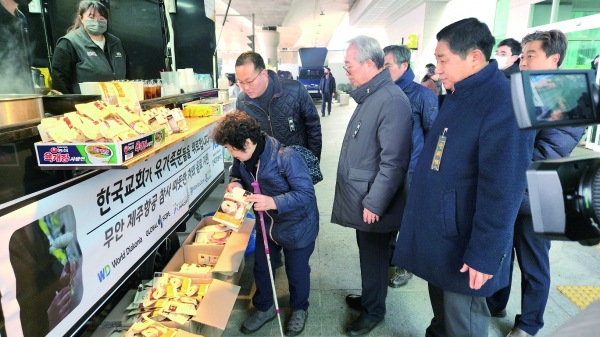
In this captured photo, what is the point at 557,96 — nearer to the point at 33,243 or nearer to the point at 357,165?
the point at 357,165

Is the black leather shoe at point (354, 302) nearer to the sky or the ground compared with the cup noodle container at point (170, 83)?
nearer to the ground

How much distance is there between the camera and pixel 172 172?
2566mm

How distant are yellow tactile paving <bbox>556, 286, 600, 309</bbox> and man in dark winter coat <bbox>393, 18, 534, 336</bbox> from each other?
1639 millimetres

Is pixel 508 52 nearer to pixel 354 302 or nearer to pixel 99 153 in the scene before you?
pixel 354 302

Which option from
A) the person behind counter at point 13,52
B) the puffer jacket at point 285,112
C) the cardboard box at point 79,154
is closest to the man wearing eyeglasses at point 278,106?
the puffer jacket at point 285,112

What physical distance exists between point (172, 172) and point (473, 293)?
2.02 meters

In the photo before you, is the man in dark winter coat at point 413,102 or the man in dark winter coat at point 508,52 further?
the man in dark winter coat at point 508,52

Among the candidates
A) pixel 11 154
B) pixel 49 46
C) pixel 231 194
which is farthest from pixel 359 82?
pixel 49 46

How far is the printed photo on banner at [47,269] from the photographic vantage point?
4.34ft

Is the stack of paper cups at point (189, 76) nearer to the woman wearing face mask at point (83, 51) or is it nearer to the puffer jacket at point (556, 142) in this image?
the woman wearing face mask at point (83, 51)

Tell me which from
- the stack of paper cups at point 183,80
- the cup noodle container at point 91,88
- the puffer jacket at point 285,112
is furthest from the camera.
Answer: the stack of paper cups at point 183,80

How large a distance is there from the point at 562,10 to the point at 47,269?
1068 cm

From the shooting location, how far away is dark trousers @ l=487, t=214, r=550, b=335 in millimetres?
2199

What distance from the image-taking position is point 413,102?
293cm
